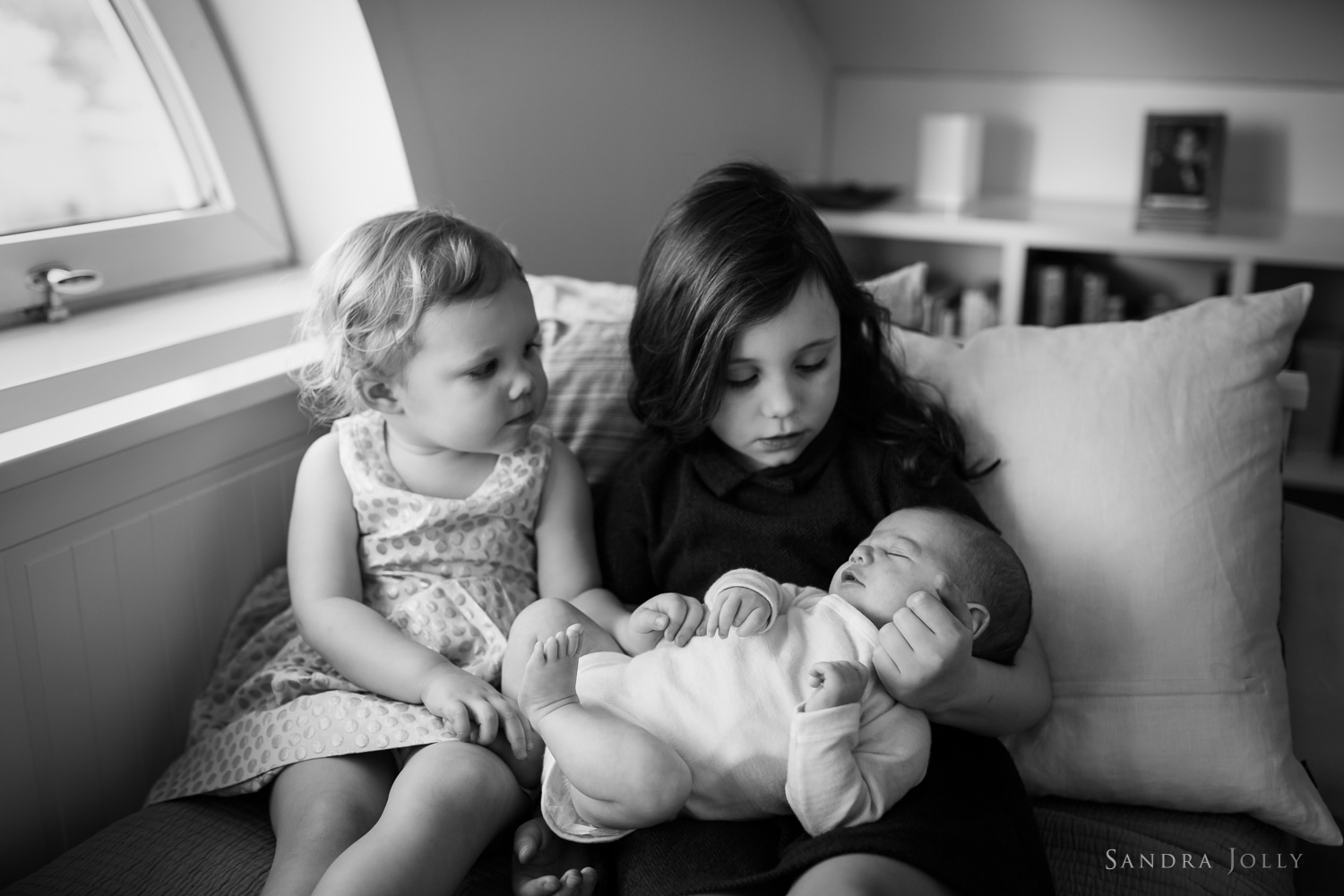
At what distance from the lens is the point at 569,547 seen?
4.16ft

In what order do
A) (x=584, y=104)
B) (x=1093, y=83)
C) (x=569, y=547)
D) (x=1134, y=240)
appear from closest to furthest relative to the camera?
(x=569, y=547)
(x=584, y=104)
(x=1134, y=240)
(x=1093, y=83)

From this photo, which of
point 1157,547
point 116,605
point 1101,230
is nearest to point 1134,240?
point 1101,230

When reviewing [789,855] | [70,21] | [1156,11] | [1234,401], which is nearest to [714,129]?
[1156,11]

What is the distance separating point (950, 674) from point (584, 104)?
1.50 meters

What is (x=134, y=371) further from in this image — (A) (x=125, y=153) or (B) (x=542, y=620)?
(B) (x=542, y=620)

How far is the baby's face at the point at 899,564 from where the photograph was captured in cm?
103

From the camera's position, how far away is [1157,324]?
1.28 metres

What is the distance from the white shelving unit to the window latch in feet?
5.78

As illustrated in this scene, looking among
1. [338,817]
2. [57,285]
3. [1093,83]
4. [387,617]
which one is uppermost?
[1093,83]

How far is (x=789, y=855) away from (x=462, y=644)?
0.43m

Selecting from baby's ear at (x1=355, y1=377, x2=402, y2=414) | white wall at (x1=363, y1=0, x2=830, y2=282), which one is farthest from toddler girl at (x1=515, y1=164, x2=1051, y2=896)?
white wall at (x1=363, y1=0, x2=830, y2=282)

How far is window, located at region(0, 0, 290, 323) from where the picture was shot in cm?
141

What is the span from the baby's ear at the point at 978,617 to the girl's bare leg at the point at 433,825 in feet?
1.52

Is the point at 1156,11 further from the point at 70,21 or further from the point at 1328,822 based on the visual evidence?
the point at 70,21
